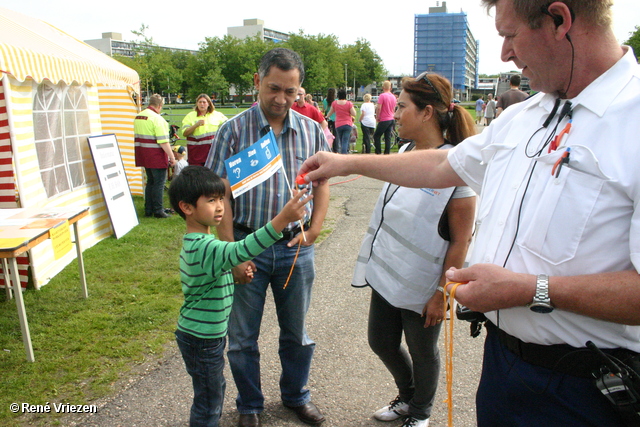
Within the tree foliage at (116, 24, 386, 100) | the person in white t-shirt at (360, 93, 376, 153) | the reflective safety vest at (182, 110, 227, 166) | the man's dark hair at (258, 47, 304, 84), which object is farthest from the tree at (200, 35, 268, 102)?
the man's dark hair at (258, 47, 304, 84)

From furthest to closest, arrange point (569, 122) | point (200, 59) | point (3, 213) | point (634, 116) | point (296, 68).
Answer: point (200, 59) < point (3, 213) < point (296, 68) < point (569, 122) < point (634, 116)

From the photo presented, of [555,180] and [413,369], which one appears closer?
[555,180]

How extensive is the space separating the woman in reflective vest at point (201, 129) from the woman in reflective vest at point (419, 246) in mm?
6038

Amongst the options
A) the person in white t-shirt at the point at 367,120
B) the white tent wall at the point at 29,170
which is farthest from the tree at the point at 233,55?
the white tent wall at the point at 29,170

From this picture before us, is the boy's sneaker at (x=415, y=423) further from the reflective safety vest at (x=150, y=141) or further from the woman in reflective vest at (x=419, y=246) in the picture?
the reflective safety vest at (x=150, y=141)

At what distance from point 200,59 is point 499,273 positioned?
268ft

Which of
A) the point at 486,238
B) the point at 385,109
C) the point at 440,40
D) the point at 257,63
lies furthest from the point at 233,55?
the point at 486,238

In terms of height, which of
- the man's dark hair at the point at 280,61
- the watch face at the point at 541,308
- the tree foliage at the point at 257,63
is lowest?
the watch face at the point at 541,308

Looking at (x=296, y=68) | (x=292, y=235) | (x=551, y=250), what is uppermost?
(x=296, y=68)

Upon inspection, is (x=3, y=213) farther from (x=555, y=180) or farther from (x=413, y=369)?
(x=555, y=180)

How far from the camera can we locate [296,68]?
2699 mm

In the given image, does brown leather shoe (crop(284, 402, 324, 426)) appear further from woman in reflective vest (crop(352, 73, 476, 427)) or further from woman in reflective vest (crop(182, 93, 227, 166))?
woman in reflective vest (crop(182, 93, 227, 166))

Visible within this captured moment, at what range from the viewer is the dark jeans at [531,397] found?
1.34 m

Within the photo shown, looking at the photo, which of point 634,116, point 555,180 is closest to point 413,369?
point 555,180
